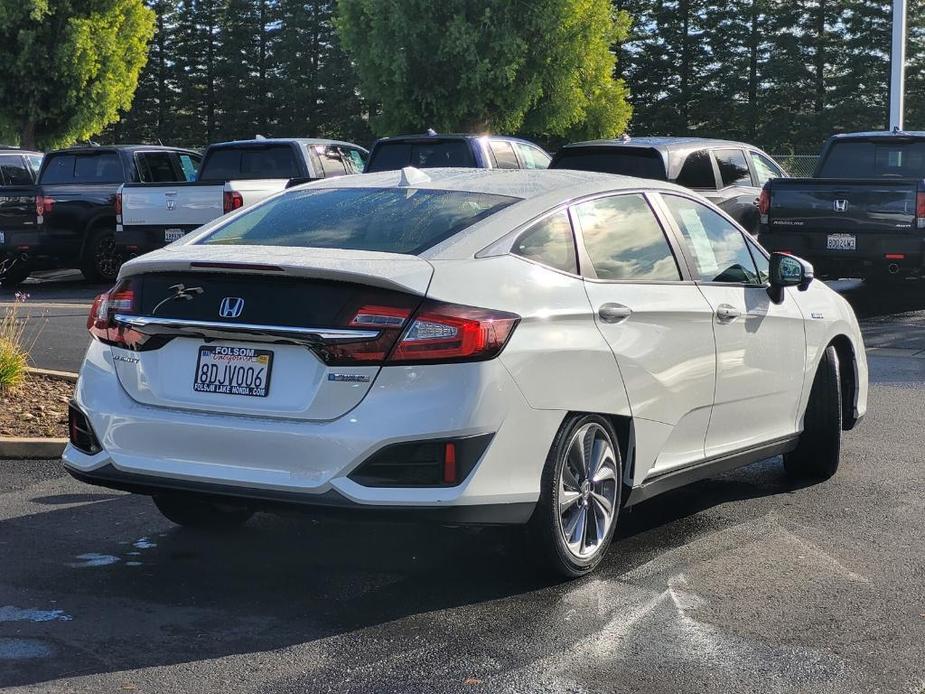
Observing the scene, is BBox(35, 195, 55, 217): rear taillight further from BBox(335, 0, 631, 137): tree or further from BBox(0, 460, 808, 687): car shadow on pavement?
BBox(335, 0, 631, 137): tree

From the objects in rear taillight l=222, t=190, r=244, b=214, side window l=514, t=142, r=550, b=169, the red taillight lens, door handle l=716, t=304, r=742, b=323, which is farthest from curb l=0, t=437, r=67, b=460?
side window l=514, t=142, r=550, b=169

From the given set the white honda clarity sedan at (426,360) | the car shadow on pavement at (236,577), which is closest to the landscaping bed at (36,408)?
the car shadow on pavement at (236,577)

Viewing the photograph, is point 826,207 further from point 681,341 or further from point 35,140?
point 35,140

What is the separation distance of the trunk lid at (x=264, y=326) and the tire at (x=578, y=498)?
0.85 metres

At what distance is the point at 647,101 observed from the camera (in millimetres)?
60875

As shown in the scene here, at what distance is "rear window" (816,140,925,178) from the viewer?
1736cm

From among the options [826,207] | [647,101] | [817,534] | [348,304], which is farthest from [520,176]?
[647,101]

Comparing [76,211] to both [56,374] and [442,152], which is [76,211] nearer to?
[442,152]

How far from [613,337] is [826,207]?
10.5m

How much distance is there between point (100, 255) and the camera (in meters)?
19.8

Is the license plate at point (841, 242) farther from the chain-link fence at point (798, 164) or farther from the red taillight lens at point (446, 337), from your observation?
the chain-link fence at point (798, 164)

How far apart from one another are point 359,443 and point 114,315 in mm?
1234

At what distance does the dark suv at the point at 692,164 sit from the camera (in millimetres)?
16078

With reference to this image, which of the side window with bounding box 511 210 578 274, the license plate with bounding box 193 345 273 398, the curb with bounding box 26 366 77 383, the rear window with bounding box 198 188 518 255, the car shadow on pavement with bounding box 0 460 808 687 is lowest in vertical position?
the curb with bounding box 26 366 77 383
